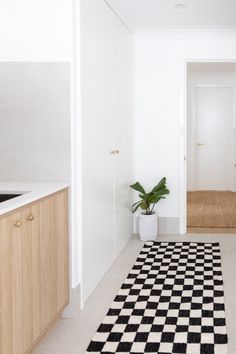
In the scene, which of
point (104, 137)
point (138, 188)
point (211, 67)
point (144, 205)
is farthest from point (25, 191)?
point (211, 67)

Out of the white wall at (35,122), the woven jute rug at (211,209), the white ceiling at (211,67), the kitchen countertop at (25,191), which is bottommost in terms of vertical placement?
the woven jute rug at (211,209)

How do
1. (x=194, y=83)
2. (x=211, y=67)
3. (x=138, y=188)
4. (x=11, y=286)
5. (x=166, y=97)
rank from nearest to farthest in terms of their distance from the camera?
(x=11, y=286) → (x=138, y=188) → (x=166, y=97) → (x=211, y=67) → (x=194, y=83)

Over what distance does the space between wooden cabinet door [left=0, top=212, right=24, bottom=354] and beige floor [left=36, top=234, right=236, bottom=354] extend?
49 centimetres

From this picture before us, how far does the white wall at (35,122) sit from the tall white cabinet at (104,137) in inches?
9.3

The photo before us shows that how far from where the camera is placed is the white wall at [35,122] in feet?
10.2

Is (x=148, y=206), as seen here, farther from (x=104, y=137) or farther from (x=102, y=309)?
(x=102, y=309)

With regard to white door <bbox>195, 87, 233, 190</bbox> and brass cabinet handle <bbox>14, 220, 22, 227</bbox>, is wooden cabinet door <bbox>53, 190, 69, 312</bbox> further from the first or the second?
white door <bbox>195, 87, 233, 190</bbox>

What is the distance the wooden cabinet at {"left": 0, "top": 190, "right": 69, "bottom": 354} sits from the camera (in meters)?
2.17

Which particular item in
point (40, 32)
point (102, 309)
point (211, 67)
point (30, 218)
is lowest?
point (102, 309)

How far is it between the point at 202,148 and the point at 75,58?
7.23 m

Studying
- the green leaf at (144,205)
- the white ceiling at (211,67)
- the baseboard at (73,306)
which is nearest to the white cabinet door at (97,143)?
the baseboard at (73,306)

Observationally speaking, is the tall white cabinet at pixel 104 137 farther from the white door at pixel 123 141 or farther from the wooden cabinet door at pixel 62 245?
the wooden cabinet door at pixel 62 245

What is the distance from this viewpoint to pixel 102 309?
10.9 feet

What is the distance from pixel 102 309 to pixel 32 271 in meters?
0.99
